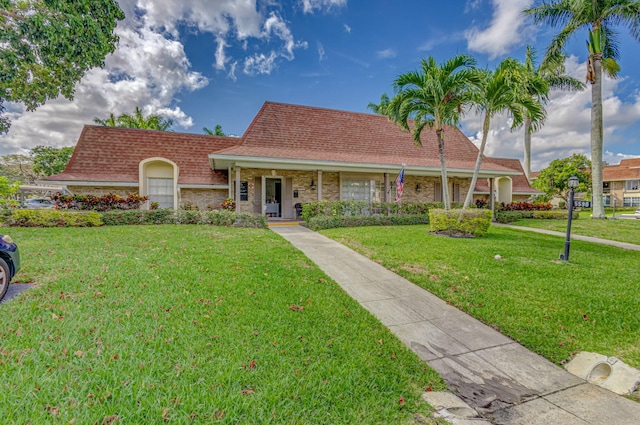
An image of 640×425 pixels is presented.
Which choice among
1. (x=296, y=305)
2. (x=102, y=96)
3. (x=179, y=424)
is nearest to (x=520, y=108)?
(x=296, y=305)

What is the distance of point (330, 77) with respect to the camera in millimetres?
16484

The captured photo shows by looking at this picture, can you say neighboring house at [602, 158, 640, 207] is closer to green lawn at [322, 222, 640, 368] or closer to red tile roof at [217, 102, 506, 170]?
red tile roof at [217, 102, 506, 170]

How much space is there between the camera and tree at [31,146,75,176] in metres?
36.8

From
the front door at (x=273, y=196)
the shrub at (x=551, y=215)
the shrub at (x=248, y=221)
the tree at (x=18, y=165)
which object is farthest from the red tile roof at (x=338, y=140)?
the tree at (x=18, y=165)

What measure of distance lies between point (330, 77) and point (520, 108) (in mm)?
10187

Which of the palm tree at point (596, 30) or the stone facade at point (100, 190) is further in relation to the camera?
the palm tree at point (596, 30)

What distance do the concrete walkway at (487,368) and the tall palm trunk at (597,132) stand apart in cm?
1915

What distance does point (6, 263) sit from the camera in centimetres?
410

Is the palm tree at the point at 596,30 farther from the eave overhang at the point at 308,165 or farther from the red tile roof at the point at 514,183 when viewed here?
the eave overhang at the point at 308,165

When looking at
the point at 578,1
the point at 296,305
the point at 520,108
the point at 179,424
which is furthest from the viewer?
the point at 578,1

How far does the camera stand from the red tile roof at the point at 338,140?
1482 cm

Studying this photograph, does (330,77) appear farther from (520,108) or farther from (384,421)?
(384,421)

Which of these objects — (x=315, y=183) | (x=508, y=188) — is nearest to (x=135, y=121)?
(x=315, y=183)

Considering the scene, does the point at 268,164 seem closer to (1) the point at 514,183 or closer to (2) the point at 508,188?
(2) the point at 508,188
